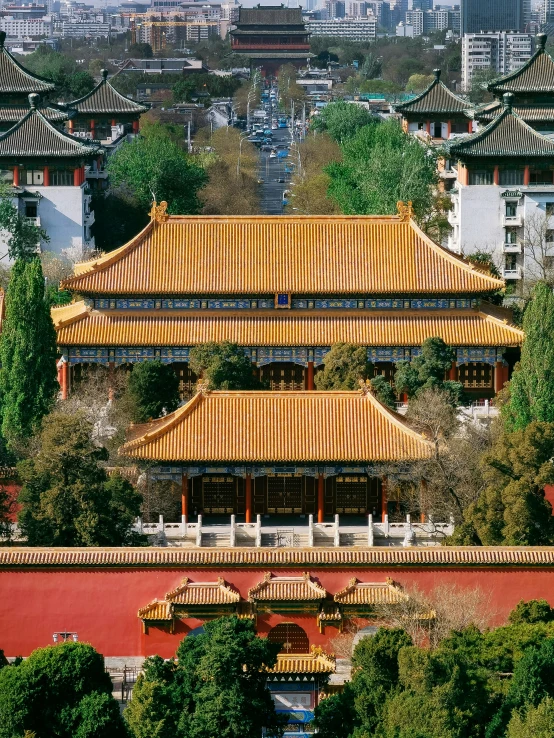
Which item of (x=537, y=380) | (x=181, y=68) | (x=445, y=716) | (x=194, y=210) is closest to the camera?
(x=445, y=716)

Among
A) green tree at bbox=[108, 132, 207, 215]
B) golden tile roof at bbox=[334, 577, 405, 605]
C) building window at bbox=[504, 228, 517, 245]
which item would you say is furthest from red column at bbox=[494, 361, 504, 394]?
green tree at bbox=[108, 132, 207, 215]

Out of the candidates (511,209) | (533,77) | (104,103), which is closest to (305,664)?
(511,209)

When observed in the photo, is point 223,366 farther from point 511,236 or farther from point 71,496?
point 511,236

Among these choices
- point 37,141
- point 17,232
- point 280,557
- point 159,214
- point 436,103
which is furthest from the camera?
point 436,103

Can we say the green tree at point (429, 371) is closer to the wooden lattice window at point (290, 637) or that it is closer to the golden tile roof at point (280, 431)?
the golden tile roof at point (280, 431)

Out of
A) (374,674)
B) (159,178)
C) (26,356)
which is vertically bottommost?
(374,674)

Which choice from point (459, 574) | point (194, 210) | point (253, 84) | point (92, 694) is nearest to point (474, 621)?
point (459, 574)

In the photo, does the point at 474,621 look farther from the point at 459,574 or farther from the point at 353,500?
the point at 353,500
